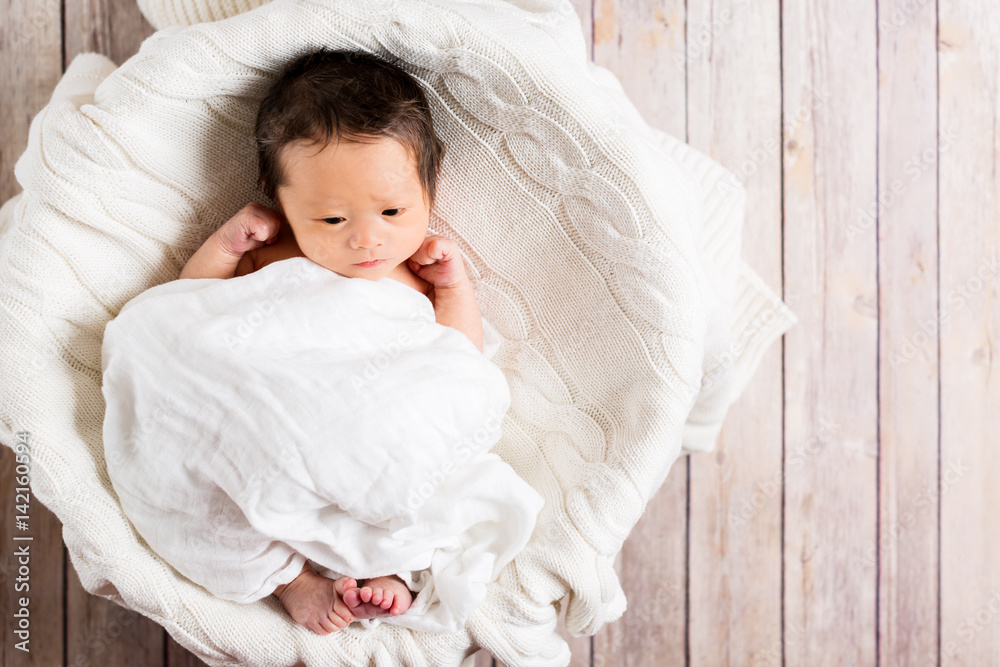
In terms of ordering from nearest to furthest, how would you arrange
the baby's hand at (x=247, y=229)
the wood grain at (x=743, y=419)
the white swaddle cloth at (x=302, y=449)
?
1. the white swaddle cloth at (x=302, y=449)
2. the baby's hand at (x=247, y=229)
3. the wood grain at (x=743, y=419)

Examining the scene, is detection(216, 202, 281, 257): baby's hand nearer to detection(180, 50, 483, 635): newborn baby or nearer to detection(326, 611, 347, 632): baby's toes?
detection(180, 50, 483, 635): newborn baby

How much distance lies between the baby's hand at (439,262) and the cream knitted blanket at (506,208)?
0.12 m

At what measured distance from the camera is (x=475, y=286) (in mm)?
1081

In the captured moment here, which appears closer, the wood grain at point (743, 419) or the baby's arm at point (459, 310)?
the baby's arm at point (459, 310)

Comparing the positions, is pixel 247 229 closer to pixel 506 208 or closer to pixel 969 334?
pixel 506 208

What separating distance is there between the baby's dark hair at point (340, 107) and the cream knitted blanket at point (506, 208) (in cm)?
3

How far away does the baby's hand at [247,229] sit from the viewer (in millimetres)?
953

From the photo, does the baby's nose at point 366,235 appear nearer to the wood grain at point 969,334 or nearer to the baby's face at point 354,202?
the baby's face at point 354,202

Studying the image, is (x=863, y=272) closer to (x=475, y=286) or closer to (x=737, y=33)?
(x=737, y=33)

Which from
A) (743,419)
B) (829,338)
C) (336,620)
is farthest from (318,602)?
(829,338)

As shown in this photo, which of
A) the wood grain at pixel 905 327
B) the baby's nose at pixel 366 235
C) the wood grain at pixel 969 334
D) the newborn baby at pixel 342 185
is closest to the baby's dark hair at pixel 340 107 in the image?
the newborn baby at pixel 342 185

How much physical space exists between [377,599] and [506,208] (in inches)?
23.1

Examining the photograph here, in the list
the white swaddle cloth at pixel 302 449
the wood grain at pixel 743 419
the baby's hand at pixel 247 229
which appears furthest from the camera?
the wood grain at pixel 743 419

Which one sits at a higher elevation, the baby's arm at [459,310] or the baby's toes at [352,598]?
the baby's arm at [459,310]
